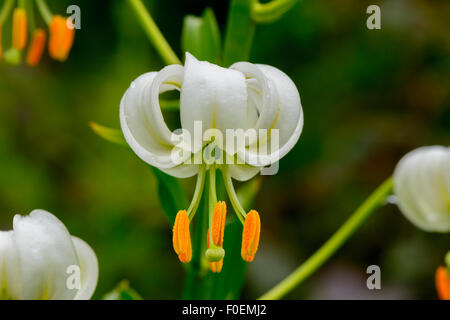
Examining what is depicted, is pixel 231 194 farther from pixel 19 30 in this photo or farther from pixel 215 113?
pixel 19 30

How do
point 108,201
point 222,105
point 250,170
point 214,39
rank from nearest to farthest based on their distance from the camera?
point 222,105 < point 250,170 < point 214,39 < point 108,201

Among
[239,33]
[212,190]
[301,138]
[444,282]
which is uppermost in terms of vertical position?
[301,138]

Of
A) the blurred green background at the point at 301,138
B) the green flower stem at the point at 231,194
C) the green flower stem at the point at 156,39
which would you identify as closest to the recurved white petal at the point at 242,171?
the green flower stem at the point at 231,194

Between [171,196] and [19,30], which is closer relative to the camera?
[171,196]

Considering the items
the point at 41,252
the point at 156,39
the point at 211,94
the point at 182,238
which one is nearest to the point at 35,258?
the point at 41,252

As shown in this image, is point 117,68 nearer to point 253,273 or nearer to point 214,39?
point 253,273

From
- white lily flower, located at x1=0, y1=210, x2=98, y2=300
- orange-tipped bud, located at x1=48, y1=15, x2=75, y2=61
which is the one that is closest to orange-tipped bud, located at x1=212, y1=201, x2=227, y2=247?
white lily flower, located at x1=0, y1=210, x2=98, y2=300
